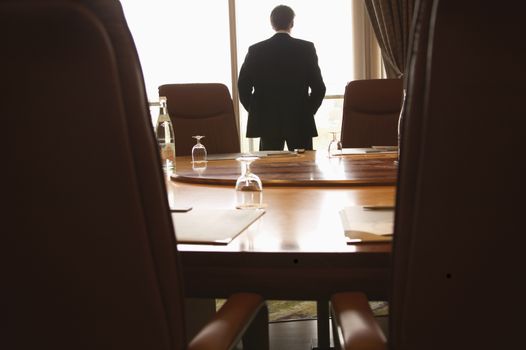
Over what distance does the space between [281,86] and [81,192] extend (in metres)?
3.65

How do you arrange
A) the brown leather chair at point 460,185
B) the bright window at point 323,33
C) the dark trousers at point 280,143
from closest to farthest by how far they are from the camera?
the brown leather chair at point 460,185 < the dark trousers at point 280,143 < the bright window at point 323,33

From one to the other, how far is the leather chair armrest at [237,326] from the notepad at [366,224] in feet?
0.53

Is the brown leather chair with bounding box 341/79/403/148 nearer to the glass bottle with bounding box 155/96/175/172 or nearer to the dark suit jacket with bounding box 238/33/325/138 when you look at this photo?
the dark suit jacket with bounding box 238/33/325/138

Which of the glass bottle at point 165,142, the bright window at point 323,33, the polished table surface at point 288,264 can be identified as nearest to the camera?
the polished table surface at point 288,264

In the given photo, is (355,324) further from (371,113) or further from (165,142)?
(371,113)

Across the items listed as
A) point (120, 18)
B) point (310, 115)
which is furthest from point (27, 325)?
point (310, 115)

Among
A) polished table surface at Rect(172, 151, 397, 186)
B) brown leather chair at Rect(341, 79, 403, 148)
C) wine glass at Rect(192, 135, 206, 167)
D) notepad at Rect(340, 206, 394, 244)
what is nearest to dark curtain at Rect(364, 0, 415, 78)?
brown leather chair at Rect(341, 79, 403, 148)

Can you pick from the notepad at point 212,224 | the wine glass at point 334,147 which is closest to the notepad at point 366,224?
the notepad at point 212,224

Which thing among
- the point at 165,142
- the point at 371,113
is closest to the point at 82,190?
the point at 165,142

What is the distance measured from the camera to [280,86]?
167 inches

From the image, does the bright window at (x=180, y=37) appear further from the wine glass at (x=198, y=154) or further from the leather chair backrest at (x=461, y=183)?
the leather chair backrest at (x=461, y=183)

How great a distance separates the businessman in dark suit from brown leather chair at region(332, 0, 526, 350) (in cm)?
365

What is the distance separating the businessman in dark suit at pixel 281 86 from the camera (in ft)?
13.8

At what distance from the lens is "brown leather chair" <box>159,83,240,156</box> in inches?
123
